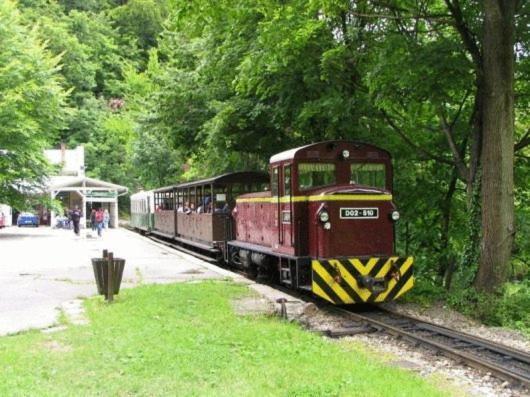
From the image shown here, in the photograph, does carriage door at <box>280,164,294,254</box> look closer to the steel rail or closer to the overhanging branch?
the steel rail

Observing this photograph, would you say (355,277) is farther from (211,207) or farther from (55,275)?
(211,207)

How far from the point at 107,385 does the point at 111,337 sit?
2.24 metres

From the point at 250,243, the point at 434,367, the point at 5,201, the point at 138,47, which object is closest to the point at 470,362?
the point at 434,367

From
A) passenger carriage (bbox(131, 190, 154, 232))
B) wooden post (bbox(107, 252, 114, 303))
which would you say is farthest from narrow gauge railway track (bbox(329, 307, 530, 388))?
passenger carriage (bbox(131, 190, 154, 232))

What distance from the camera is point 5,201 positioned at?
125ft

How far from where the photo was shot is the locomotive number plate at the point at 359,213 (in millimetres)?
11344

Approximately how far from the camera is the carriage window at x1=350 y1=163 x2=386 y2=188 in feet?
40.0

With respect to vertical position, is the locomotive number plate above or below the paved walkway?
above

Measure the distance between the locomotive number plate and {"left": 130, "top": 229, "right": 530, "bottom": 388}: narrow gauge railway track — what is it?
66.7 inches

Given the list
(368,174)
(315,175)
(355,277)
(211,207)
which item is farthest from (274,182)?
(211,207)

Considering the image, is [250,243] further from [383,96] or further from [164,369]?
[164,369]

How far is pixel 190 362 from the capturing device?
22.6 feet

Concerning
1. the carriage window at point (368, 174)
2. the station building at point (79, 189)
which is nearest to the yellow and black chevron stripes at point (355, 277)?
the carriage window at point (368, 174)

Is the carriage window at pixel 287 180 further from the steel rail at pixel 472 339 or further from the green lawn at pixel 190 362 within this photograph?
the steel rail at pixel 472 339
